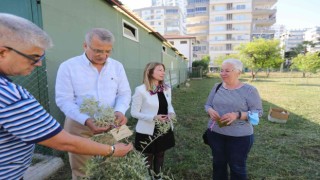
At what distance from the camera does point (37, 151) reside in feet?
12.7

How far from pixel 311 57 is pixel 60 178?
1354 inches

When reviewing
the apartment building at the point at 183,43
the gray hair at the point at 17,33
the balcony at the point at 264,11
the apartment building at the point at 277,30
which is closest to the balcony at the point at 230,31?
the balcony at the point at 264,11

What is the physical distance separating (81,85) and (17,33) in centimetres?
125

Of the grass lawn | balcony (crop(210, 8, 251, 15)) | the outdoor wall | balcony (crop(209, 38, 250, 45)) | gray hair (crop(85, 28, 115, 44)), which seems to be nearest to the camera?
gray hair (crop(85, 28, 115, 44))

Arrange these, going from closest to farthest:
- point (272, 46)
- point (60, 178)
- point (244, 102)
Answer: point (244, 102), point (60, 178), point (272, 46)

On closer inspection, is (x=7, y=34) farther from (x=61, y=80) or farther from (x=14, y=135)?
(x=61, y=80)

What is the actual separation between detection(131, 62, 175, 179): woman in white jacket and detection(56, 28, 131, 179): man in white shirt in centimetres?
67

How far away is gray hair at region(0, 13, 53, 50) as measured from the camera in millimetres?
1028

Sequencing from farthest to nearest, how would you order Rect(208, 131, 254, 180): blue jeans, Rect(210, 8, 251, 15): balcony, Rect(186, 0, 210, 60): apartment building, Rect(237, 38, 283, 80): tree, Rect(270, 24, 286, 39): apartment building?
Rect(270, 24, 286, 39): apartment building, Rect(186, 0, 210, 60): apartment building, Rect(210, 8, 251, 15): balcony, Rect(237, 38, 283, 80): tree, Rect(208, 131, 254, 180): blue jeans

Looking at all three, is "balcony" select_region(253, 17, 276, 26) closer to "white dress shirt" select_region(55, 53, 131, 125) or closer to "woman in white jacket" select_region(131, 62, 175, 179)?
"woman in white jacket" select_region(131, 62, 175, 179)

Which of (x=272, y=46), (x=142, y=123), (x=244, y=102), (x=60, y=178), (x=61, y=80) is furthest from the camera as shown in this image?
(x=272, y=46)

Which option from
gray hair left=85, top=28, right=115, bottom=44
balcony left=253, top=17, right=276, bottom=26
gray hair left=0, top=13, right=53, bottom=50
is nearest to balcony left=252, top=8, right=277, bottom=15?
balcony left=253, top=17, right=276, bottom=26

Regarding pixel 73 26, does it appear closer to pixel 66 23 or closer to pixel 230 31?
pixel 66 23

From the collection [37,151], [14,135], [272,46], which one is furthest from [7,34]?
[272,46]
